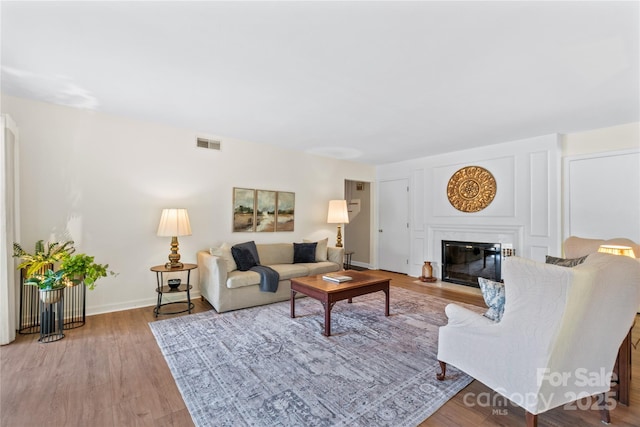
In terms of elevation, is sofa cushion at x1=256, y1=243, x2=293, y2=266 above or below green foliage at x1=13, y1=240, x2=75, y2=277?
below

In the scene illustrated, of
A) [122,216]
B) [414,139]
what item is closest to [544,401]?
[414,139]

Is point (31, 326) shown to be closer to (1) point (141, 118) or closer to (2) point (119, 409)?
(2) point (119, 409)

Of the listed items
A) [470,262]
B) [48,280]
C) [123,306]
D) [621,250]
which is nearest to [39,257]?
[48,280]

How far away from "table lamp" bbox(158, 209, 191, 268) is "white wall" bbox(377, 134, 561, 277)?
4.25 metres

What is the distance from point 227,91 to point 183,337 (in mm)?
2453

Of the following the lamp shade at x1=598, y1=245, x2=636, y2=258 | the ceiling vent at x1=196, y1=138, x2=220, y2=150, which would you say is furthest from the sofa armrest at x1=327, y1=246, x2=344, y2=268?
the lamp shade at x1=598, y1=245, x2=636, y2=258

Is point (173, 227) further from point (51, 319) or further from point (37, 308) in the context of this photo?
point (37, 308)

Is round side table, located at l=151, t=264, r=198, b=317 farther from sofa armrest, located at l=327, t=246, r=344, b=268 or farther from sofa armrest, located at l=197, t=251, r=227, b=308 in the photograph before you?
sofa armrest, located at l=327, t=246, r=344, b=268

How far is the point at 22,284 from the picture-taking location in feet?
9.64

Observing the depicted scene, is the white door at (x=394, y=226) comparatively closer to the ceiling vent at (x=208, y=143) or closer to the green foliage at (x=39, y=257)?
the ceiling vent at (x=208, y=143)

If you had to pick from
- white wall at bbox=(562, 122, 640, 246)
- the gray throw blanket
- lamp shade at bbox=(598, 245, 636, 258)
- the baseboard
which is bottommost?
the baseboard

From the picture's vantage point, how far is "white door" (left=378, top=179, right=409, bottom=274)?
5.99 metres

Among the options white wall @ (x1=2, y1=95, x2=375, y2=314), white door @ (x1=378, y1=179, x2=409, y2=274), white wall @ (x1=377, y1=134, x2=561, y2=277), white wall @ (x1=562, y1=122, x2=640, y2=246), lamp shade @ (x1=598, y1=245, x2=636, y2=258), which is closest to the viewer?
lamp shade @ (x1=598, y1=245, x2=636, y2=258)

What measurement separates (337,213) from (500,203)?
2.74m
